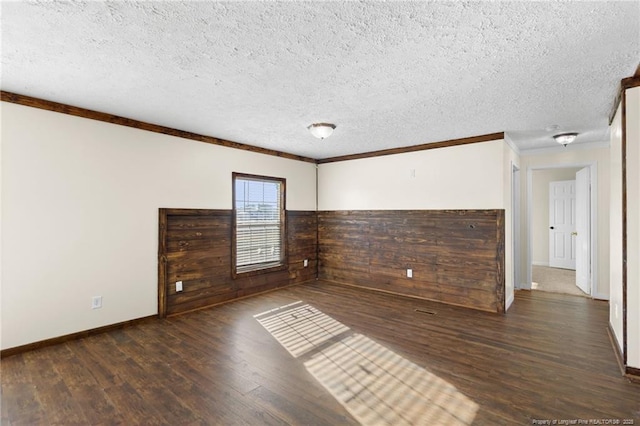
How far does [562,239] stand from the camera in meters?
7.57

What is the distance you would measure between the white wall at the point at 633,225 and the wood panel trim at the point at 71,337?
4.93 metres

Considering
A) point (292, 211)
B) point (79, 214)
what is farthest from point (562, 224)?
point (79, 214)

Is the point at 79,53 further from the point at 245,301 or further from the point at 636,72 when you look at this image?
the point at 636,72

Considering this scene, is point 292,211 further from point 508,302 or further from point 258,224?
point 508,302

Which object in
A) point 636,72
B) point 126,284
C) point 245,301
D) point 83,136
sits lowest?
point 245,301

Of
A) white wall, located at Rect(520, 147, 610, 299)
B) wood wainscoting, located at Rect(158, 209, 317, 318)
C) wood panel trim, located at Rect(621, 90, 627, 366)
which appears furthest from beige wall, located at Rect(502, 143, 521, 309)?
wood wainscoting, located at Rect(158, 209, 317, 318)

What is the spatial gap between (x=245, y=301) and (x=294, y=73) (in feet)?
11.8

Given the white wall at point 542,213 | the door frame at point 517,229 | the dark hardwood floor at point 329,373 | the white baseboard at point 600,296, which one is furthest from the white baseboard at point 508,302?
the white wall at point 542,213

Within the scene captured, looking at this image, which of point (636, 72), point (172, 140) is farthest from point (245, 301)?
point (636, 72)

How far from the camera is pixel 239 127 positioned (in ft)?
13.5

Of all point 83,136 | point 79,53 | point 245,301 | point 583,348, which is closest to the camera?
point 79,53

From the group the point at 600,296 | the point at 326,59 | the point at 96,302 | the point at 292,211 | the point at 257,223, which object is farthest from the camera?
the point at 292,211

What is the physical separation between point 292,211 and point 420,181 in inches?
93.6

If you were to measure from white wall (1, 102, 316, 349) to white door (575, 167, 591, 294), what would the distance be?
243 inches
